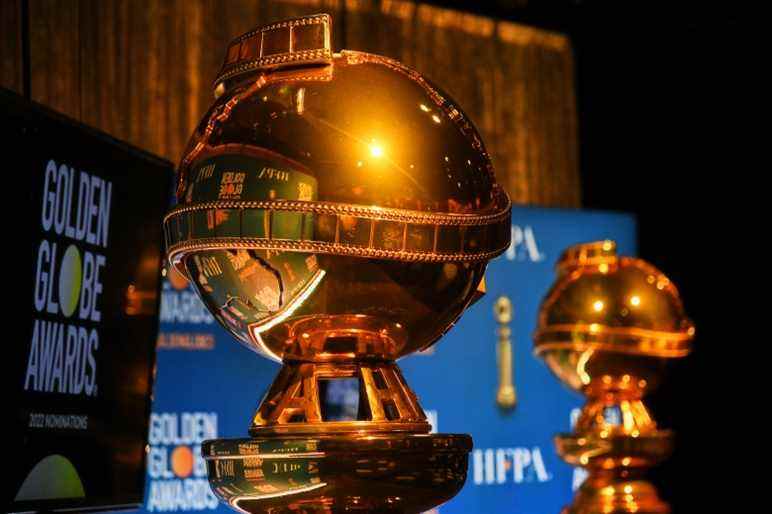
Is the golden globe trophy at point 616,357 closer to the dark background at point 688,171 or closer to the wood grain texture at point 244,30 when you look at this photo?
the wood grain texture at point 244,30

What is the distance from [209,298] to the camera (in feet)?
3.66

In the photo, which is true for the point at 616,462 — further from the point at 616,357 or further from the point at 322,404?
the point at 322,404

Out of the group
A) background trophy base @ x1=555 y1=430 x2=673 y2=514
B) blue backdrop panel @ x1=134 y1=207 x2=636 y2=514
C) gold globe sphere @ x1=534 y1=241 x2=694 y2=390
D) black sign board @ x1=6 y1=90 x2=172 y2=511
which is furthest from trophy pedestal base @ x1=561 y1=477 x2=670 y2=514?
blue backdrop panel @ x1=134 y1=207 x2=636 y2=514

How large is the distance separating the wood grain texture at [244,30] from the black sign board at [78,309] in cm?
178

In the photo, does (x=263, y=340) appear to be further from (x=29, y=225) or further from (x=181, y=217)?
(x=29, y=225)

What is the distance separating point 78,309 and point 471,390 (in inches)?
80.9

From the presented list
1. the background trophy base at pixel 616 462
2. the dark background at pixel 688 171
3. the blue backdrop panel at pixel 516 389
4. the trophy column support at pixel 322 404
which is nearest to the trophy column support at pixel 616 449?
the background trophy base at pixel 616 462

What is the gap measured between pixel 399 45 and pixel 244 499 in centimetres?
338

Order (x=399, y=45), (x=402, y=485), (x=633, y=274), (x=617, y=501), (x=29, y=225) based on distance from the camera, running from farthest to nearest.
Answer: (x=399, y=45) → (x=633, y=274) → (x=617, y=501) → (x=29, y=225) → (x=402, y=485)

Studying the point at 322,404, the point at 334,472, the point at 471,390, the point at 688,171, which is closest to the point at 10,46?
the point at 471,390

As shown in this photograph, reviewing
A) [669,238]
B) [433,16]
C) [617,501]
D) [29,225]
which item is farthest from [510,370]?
[29,225]

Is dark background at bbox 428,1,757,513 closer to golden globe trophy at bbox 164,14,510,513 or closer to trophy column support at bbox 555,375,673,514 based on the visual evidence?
trophy column support at bbox 555,375,673,514

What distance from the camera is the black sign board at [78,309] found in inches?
55.9

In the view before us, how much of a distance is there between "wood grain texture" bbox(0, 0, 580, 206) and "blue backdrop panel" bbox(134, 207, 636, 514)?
0.71 metres
